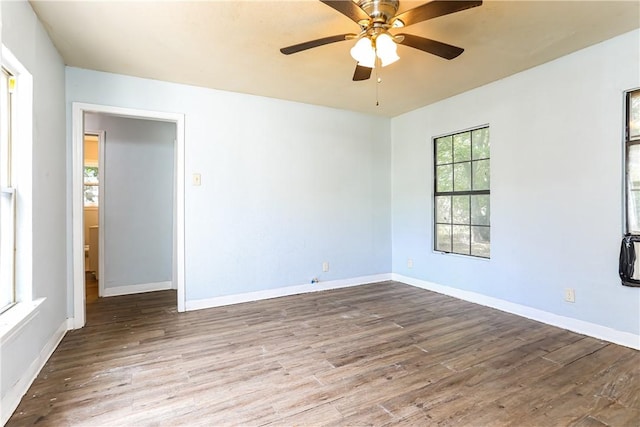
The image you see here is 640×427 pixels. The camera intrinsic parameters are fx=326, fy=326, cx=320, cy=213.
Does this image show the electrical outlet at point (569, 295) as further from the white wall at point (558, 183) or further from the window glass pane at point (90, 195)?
the window glass pane at point (90, 195)

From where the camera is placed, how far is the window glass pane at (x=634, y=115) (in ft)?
8.41

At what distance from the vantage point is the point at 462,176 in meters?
4.04

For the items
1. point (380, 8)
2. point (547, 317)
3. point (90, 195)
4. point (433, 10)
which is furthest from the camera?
point (90, 195)

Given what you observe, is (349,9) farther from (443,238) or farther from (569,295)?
(443,238)

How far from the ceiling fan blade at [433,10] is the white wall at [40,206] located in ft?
7.21

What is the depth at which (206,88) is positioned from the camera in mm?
3664

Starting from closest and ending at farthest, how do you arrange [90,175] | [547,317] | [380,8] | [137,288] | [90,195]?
[380,8]
[547,317]
[137,288]
[90,195]
[90,175]

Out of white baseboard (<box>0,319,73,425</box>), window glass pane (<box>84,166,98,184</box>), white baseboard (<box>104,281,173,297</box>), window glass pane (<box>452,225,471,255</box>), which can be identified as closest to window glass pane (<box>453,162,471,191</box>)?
window glass pane (<box>452,225,471,255</box>)

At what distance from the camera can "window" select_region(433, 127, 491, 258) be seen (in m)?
3.78

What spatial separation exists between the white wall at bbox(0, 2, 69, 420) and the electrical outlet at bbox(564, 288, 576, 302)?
4087 millimetres

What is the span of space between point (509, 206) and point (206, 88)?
3.54 m

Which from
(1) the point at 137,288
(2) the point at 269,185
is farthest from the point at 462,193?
(1) the point at 137,288

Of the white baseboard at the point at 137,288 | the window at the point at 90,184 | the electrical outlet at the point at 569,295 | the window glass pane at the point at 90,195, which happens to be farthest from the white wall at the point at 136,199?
the electrical outlet at the point at 569,295

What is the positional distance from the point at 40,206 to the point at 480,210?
416 cm
